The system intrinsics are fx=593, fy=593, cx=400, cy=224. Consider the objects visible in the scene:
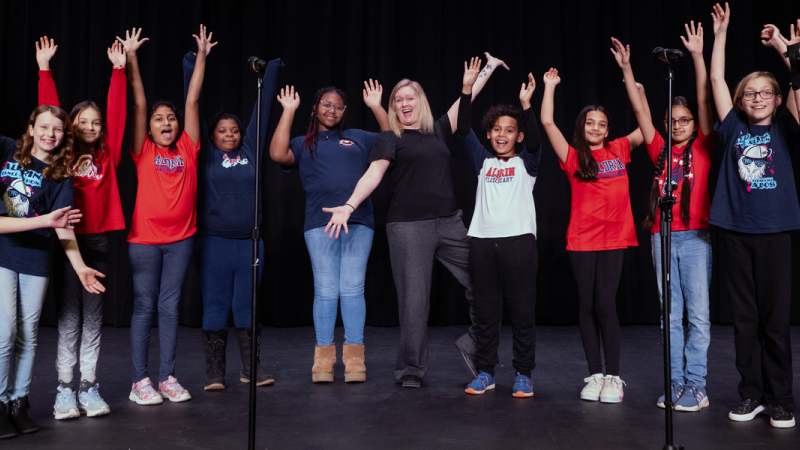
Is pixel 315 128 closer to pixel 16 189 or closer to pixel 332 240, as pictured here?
pixel 332 240

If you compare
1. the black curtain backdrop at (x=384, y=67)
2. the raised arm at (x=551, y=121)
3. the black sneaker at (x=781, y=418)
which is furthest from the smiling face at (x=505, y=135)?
the black curtain backdrop at (x=384, y=67)

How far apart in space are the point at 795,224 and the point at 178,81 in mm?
4655

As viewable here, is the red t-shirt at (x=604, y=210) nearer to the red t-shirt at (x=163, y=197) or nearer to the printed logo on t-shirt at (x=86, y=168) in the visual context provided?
the red t-shirt at (x=163, y=197)

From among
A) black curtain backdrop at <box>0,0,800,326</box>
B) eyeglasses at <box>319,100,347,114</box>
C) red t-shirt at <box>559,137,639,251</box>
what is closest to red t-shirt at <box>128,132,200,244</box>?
eyeglasses at <box>319,100,347,114</box>

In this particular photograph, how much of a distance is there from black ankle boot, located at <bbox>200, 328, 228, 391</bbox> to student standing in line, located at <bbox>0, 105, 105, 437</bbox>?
76 centimetres

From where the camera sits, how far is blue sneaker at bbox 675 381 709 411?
2533mm

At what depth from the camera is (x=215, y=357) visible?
2939mm

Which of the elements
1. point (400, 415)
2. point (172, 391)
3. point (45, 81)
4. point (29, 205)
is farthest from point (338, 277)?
point (45, 81)

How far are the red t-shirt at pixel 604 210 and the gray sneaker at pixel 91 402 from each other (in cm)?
218

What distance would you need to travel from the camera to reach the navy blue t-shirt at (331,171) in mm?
3031

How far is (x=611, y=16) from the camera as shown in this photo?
513 centimetres

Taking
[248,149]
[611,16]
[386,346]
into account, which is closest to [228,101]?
[248,149]

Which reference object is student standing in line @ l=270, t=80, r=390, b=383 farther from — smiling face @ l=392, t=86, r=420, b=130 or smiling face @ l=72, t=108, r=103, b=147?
smiling face @ l=72, t=108, r=103, b=147

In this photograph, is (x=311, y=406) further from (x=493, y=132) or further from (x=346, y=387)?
(x=493, y=132)
